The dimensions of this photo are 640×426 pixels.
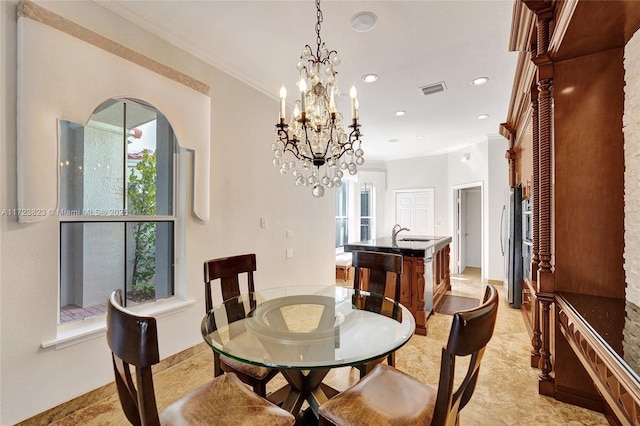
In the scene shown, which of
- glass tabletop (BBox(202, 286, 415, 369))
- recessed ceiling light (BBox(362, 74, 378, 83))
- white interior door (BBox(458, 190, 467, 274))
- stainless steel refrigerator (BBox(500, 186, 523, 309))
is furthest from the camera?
white interior door (BBox(458, 190, 467, 274))

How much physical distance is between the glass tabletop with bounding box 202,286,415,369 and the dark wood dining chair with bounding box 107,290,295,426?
0.65ft

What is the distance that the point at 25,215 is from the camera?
67.9 inches

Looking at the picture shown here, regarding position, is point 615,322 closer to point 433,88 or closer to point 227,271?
point 227,271

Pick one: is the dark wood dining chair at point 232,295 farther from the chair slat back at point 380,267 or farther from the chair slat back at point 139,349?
the chair slat back at point 380,267

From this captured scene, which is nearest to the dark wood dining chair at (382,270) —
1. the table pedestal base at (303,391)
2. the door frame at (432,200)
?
the table pedestal base at (303,391)

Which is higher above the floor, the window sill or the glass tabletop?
the glass tabletop

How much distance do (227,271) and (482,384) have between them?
2.15 m

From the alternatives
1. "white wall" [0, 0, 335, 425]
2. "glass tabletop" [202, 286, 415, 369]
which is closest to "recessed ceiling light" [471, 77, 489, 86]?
"white wall" [0, 0, 335, 425]

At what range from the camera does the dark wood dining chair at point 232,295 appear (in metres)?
1.61

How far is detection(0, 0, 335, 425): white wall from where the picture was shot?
1702 millimetres

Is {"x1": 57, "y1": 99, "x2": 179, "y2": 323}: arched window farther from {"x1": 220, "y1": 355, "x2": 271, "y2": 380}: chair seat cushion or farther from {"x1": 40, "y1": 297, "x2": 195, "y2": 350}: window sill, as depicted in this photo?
{"x1": 220, "y1": 355, "x2": 271, "y2": 380}: chair seat cushion

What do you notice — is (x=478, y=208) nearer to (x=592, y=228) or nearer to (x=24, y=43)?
(x=592, y=228)

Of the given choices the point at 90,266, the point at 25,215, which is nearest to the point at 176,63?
the point at 25,215

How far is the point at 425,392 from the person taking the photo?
1.35m
